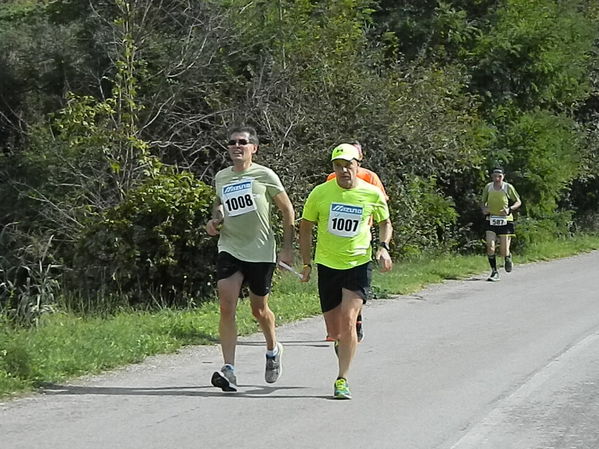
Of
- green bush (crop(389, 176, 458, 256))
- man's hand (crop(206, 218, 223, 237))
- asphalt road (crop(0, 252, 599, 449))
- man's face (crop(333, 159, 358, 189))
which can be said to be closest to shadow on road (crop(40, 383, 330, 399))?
asphalt road (crop(0, 252, 599, 449))

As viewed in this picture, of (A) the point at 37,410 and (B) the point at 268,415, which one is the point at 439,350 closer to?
(B) the point at 268,415

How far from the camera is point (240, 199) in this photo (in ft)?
27.2

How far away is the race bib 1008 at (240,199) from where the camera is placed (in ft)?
27.2

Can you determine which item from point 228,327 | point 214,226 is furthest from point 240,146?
point 228,327

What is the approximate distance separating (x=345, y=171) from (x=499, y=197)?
33.5ft

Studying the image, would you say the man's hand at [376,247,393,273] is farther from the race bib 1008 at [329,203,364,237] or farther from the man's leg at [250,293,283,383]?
the man's leg at [250,293,283,383]

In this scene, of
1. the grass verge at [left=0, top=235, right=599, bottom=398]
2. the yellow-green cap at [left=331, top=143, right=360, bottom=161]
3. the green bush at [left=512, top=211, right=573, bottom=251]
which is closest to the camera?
the yellow-green cap at [left=331, top=143, right=360, bottom=161]

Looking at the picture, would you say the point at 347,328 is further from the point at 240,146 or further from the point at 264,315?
the point at 240,146

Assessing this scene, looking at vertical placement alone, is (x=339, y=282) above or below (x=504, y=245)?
above

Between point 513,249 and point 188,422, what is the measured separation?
53.4 feet

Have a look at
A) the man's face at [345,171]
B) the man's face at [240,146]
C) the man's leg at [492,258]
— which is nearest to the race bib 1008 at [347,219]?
the man's face at [345,171]

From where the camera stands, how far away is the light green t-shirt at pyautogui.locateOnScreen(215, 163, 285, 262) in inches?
327

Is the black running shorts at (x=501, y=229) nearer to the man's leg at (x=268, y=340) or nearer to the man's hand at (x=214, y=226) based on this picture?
the man's leg at (x=268, y=340)

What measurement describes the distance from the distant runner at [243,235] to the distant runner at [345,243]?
1.25ft
